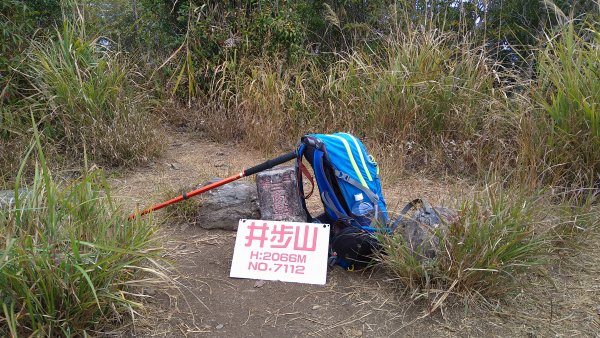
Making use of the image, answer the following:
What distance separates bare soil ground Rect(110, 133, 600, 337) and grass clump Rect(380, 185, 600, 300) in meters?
0.08

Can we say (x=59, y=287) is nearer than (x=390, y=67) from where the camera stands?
Yes

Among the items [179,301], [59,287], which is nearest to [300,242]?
[179,301]

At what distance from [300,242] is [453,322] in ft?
3.14

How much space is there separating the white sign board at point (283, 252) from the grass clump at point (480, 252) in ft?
1.23

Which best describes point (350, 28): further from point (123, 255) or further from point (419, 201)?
point (123, 255)

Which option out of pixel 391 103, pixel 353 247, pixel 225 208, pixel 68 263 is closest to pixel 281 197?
pixel 225 208

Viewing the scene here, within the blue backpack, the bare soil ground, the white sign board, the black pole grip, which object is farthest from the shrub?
the blue backpack

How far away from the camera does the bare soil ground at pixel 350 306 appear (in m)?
2.93

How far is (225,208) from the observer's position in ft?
13.2

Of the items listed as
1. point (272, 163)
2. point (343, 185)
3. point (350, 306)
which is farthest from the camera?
point (272, 163)

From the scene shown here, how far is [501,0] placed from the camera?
9156 millimetres

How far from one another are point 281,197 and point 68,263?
1.53 m

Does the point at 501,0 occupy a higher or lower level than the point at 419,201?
higher

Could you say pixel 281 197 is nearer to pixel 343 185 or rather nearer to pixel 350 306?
pixel 343 185
